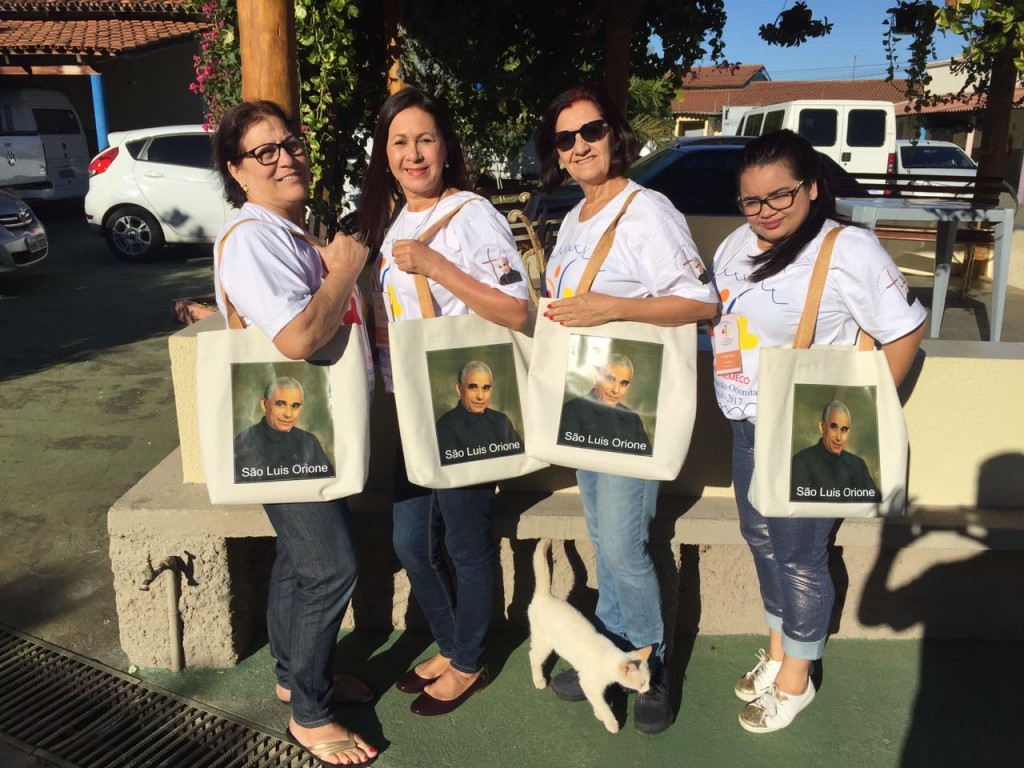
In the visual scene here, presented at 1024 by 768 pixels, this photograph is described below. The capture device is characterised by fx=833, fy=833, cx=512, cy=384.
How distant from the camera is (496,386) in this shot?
2.29m

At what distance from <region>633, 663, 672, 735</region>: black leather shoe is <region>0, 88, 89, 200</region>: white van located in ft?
49.3

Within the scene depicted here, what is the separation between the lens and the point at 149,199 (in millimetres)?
10312

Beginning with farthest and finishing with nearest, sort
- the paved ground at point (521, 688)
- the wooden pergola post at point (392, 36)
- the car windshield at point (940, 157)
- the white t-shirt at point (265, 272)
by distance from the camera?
the car windshield at point (940, 157)
the wooden pergola post at point (392, 36)
the paved ground at point (521, 688)
the white t-shirt at point (265, 272)

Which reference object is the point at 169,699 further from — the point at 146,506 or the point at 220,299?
the point at 220,299

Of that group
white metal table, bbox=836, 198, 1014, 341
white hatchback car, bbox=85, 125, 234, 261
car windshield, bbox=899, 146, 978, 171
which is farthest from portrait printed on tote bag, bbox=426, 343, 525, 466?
car windshield, bbox=899, 146, 978, 171

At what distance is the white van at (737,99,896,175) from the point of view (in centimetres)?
1292

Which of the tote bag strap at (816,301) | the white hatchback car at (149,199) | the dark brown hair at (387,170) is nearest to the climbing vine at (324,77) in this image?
the dark brown hair at (387,170)

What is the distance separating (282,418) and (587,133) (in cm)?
109

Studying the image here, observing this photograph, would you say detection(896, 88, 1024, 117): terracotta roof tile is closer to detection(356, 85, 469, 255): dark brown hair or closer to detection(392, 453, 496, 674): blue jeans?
detection(356, 85, 469, 255): dark brown hair

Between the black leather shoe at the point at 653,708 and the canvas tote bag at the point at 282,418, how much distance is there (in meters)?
1.15

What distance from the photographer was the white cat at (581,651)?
8.01ft

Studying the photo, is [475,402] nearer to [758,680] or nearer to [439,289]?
[439,289]

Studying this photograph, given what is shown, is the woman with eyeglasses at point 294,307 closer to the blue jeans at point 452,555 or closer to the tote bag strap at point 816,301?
the blue jeans at point 452,555

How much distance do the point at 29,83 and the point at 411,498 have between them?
20110mm
